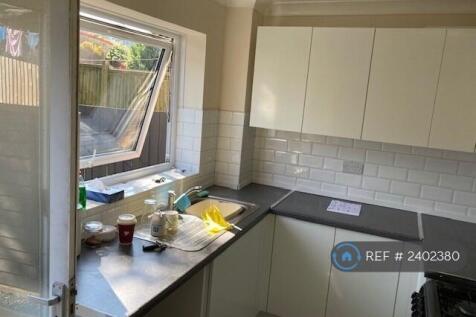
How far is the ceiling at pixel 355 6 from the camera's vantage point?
250 cm

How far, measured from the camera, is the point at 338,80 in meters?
2.54

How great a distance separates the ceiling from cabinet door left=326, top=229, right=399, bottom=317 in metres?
1.51

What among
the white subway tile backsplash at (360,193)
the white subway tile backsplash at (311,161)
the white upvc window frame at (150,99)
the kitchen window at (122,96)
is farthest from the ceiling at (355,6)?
the white subway tile backsplash at (360,193)

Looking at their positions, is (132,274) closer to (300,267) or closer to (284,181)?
(300,267)

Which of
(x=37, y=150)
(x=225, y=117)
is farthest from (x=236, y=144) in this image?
(x=37, y=150)

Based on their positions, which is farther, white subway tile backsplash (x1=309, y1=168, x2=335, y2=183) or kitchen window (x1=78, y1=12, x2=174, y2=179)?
white subway tile backsplash (x1=309, y1=168, x2=335, y2=183)

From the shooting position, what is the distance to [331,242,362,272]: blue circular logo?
2443 millimetres

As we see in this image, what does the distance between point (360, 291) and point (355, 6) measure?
190 centimetres

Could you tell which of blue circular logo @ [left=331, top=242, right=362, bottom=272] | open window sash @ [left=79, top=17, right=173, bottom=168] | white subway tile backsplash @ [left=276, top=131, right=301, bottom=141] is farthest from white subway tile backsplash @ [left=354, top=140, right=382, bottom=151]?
open window sash @ [left=79, top=17, right=173, bottom=168]

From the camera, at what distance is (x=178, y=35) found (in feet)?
8.68

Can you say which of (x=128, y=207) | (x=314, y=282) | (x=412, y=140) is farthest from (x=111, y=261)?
(x=412, y=140)

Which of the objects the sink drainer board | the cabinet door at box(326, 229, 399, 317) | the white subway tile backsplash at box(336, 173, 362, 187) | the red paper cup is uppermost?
the white subway tile backsplash at box(336, 173, 362, 187)

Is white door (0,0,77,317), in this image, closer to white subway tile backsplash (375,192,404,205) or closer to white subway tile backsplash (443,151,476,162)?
white subway tile backsplash (375,192,404,205)

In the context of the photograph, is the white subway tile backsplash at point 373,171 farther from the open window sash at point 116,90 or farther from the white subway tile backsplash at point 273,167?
the open window sash at point 116,90
